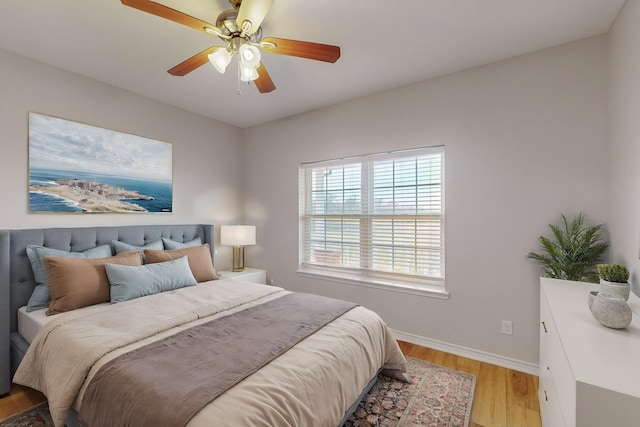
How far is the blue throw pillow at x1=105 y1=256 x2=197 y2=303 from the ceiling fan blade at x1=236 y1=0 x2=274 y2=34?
205cm

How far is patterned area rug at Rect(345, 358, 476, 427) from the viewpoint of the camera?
6.02ft

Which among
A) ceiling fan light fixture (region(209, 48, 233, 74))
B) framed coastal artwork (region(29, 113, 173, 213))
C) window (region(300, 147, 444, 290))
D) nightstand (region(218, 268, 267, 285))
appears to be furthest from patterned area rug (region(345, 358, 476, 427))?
framed coastal artwork (region(29, 113, 173, 213))

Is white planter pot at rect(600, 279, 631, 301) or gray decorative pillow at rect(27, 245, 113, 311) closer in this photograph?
white planter pot at rect(600, 279, 631, 301)

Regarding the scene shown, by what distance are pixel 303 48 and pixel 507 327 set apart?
8.85ft

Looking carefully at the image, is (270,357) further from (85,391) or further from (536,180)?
(536,180)

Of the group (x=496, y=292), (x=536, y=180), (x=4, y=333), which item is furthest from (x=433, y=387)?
(x=4, y=333)

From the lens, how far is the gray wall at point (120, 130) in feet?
7.76

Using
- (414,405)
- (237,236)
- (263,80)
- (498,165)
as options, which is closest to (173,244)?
(237,236)

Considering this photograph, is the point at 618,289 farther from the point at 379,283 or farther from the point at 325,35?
the point at 325,35

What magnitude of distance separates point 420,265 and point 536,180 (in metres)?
1.25

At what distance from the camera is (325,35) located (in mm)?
2127

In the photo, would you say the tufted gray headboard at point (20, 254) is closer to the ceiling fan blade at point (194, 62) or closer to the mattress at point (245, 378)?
the mattress at point (245, 378)

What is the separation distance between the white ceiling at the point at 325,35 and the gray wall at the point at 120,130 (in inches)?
6.9

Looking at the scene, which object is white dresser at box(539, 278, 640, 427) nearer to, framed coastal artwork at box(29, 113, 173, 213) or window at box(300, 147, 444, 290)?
window at box(300, 147, 444, 290)
